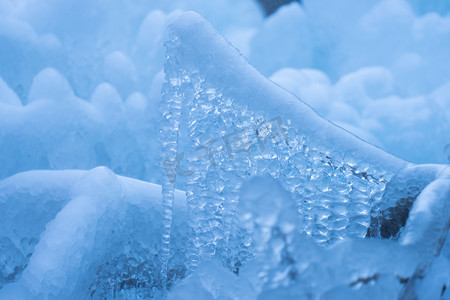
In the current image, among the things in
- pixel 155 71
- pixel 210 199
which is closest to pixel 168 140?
pixel 210 199

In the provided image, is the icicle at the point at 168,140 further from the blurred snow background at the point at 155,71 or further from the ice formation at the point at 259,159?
the blurred snow background at the point at 155,71

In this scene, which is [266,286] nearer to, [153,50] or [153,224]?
[153,224]

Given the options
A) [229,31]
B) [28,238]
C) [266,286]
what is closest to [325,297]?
[266,286]

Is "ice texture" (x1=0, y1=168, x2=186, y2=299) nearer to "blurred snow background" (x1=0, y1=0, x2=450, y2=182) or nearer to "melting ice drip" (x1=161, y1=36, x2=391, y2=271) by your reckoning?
"melting ice drip" (x1=161, y1=36, x2=391, y2=271)

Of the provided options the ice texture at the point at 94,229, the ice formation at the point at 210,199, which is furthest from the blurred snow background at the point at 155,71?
the ice texture at the point at 94,229

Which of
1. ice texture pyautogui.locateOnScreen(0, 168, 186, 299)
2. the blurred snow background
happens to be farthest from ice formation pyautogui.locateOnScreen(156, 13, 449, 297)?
the blurred snow background

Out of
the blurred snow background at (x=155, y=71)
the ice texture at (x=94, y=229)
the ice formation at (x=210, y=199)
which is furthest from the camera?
the blurred snow background at (x=155, y=71)

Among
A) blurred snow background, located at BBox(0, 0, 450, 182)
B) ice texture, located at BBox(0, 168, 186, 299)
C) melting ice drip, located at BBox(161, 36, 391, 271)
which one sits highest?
blurred snow background, located at BBox(0, 0, 450, 182)
